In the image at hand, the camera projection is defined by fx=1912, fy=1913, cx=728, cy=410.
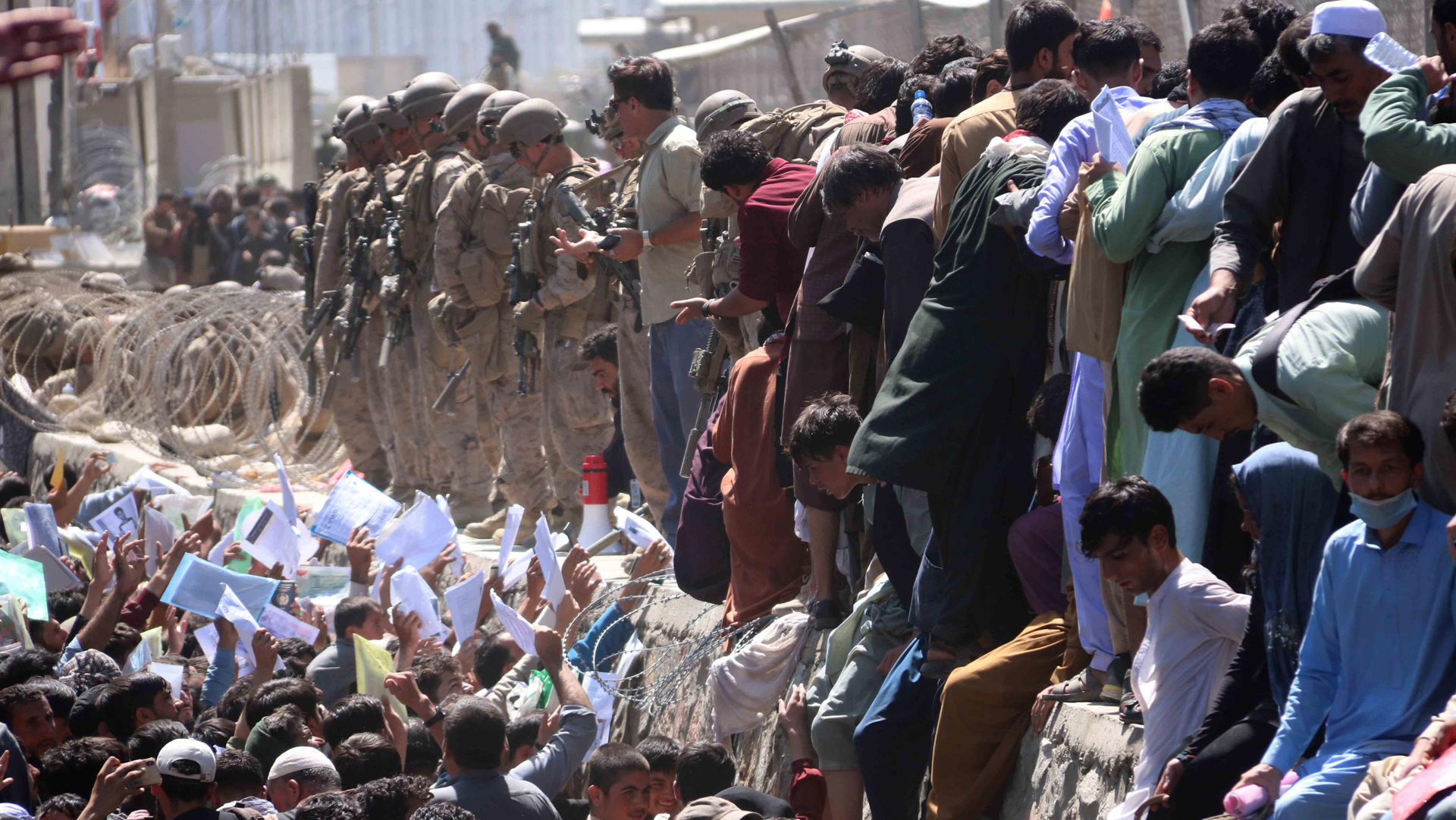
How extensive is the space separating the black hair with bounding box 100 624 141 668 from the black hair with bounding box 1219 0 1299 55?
16.1ft

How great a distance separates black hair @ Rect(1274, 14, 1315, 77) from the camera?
4301mm

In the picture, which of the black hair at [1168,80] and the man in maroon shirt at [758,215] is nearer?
the black hair at [1168,80]

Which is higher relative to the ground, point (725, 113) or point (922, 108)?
point (922, 108)

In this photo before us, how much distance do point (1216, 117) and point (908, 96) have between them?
1710 mm

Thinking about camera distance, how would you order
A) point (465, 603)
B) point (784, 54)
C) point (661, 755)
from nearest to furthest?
1. point (661, 755)
2. point (465, 603)
3. point (784, 54)

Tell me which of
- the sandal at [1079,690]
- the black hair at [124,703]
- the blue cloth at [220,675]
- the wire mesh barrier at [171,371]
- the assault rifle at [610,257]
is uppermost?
the assault rifle at [610,257]

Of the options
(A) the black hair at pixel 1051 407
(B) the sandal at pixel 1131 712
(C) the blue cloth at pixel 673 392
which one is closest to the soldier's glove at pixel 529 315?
(C) the blue cloth at pixel 673 392

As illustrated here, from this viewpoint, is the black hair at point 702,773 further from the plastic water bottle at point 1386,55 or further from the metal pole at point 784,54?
the metal pole at point 784,54

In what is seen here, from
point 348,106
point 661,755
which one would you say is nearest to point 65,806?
point 661,755

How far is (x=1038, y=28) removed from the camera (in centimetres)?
541

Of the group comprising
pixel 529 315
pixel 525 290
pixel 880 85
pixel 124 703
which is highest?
pixel 880 85

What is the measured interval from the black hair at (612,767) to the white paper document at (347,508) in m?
3.03

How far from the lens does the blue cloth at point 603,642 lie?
7055 mm

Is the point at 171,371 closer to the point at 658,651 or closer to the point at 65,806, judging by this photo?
the point at 658,651
